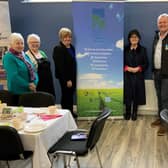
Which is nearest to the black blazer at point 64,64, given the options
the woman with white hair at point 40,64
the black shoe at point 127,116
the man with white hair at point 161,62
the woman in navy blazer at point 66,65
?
the woman in navy blazer at point 66,65

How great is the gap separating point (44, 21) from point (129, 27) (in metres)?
1.45

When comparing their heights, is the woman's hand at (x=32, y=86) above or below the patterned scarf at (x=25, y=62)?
below

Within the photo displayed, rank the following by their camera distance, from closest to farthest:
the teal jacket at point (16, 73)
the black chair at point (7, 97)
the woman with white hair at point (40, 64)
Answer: the black chair at point (7, 97) < the teal jacket at point (16, 73) < the woman with white hair at point (40, 64)

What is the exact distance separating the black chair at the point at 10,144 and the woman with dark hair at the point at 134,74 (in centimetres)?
282

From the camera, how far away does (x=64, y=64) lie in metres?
4.95

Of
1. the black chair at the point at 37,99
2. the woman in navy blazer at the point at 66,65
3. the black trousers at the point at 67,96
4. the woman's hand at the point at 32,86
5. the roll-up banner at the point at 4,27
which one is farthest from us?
the roll-up banner at the point at 4,27

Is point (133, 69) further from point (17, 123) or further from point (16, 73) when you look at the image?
point (17, 123)

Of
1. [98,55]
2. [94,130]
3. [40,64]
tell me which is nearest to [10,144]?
[94,130]

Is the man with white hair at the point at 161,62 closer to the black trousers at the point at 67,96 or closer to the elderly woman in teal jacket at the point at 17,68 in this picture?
the black trousers at the point at 67,96

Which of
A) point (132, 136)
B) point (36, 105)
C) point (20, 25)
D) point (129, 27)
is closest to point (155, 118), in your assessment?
point (132, 136)

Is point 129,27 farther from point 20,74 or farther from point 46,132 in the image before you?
point 46,132

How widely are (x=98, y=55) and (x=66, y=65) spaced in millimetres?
518

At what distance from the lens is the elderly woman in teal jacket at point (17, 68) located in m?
3.96

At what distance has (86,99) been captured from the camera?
513 cm
